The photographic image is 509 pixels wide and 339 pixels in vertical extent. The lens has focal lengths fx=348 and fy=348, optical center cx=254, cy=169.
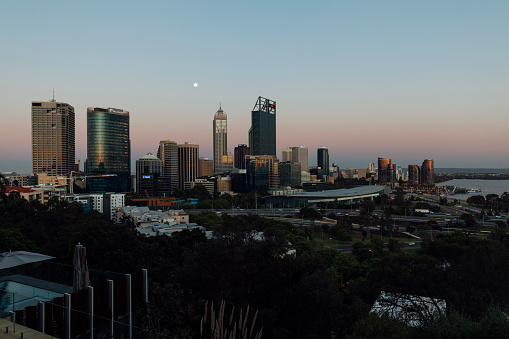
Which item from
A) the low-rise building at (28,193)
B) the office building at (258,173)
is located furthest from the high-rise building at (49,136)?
the low-rise building at (28,193)

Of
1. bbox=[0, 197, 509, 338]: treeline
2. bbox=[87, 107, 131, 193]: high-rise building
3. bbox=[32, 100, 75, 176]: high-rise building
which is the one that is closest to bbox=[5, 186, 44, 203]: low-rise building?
bbox=[0, 197, 509, 338]: treeline

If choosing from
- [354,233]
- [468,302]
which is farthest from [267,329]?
[354,233]

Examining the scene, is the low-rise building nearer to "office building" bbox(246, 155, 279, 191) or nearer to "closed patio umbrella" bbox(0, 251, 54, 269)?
"closed patio umbrella" bbox(0, 251, 54, 269)

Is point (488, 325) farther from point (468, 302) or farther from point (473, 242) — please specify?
point (473, 242)

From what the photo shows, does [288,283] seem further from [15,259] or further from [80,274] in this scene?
[15,259]

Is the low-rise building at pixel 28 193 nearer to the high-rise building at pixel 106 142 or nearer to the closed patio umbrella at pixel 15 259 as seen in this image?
the closed patio umbrella at pixel 15 259

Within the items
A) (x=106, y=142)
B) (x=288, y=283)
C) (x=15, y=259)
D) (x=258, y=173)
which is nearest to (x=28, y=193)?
(x=15, y=259)

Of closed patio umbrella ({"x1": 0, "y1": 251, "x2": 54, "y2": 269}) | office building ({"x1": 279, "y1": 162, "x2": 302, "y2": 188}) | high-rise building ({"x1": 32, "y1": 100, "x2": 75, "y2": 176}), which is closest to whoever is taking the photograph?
closed patio umbrella ({"x1": 0, "y1": 251, "x2": 54, "y2": 269})
